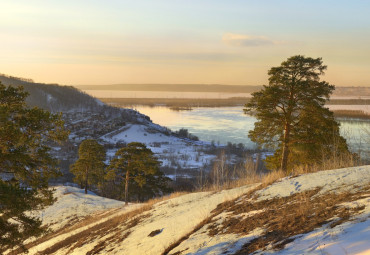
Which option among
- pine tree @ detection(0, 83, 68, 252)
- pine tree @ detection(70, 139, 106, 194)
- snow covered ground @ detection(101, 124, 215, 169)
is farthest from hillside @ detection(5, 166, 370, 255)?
snow covered ground @ detection(101, 124, 215, 169)

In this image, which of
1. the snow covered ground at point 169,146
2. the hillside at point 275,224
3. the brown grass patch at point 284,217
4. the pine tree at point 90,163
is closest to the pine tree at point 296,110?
the hillside at point 275,224

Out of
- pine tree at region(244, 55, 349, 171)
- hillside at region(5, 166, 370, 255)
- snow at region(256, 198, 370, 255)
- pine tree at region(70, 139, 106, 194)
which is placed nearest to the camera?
snow at region(256, 198, 370, 255)

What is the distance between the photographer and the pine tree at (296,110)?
24.3 meters

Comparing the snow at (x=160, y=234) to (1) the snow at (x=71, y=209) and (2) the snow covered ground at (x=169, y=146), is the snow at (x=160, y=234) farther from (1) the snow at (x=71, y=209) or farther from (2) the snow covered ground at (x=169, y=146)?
(2) the snow covered ground at (x=169, y=146)

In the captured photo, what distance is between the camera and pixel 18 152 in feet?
35.1

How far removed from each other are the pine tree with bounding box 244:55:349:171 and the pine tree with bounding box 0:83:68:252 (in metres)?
16.4

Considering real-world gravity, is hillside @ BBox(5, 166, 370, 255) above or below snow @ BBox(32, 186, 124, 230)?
above

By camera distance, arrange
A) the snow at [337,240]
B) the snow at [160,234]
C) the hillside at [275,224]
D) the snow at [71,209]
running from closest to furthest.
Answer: the snow at [337,240]
the hillside at [275,224]
the snow at [160,234]
the snow at [71,209]

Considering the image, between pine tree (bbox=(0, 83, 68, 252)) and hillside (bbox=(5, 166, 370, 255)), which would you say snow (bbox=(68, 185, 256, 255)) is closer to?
hillside (bbox=(5, 166, 370, 255))

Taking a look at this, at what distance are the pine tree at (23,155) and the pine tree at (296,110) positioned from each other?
53.7ft

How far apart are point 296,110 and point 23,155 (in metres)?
20.6

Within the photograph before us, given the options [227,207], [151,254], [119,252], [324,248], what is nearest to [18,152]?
[119,252]

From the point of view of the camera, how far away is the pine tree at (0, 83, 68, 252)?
1023cm

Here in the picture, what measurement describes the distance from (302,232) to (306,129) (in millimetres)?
21209
